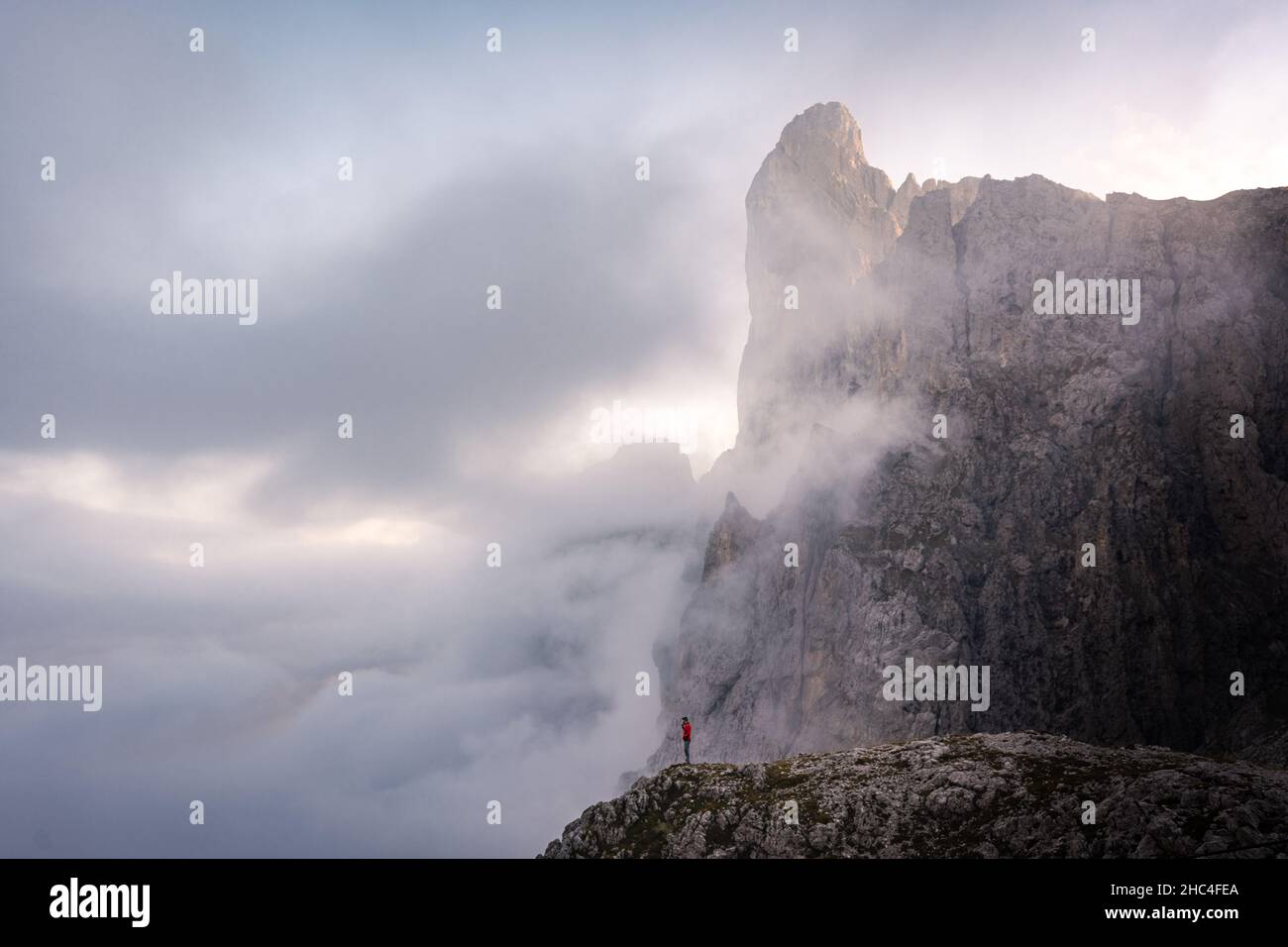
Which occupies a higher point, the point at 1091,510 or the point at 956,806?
the point at 1091,510

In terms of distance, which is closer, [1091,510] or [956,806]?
[956,806]

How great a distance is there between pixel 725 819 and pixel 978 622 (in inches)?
4574

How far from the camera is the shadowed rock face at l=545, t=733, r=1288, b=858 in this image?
5369 centimetres

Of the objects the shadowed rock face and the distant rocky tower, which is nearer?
the shadowed rock face

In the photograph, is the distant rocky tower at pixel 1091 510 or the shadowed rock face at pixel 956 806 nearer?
the shadowed rock face at pixel 956 806

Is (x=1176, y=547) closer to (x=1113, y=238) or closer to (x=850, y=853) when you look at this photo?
(x=1113, y=238)

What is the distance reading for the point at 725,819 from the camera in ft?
225

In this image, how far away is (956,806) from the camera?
62469mm

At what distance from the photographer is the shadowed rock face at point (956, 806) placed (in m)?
53.7
